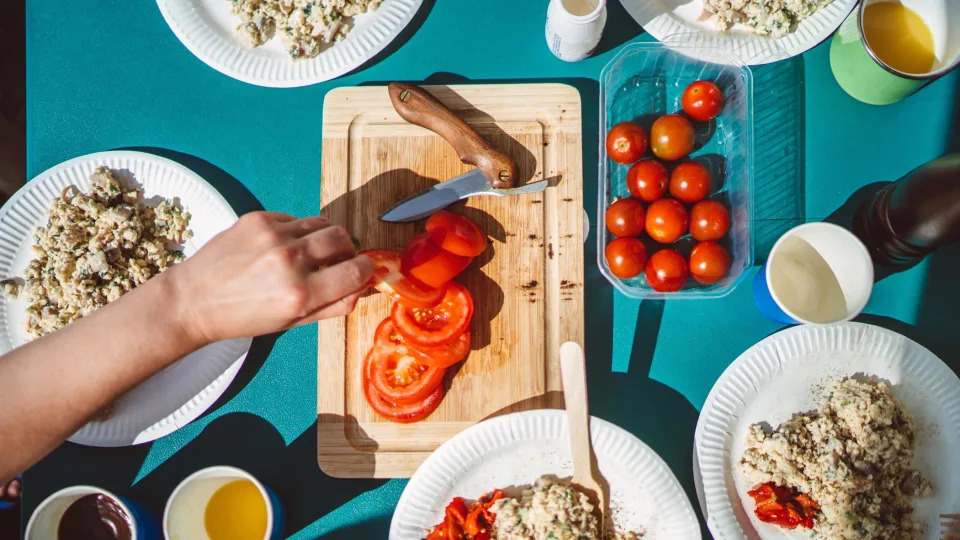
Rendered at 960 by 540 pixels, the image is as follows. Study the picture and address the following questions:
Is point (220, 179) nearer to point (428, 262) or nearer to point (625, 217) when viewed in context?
point (428, 262)

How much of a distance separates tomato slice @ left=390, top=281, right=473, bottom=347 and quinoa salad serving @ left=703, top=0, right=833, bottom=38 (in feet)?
3.22

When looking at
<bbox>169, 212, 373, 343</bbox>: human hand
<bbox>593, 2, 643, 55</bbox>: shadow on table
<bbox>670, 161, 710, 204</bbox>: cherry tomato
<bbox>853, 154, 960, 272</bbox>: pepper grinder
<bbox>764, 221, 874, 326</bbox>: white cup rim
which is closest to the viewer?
<bbox>169, 212, 373, 343</bbox>: human hand

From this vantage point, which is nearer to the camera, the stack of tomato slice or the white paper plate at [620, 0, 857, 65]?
the stack of tomato slice

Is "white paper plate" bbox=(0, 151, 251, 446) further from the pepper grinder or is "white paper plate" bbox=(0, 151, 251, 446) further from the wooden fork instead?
the wooden fork

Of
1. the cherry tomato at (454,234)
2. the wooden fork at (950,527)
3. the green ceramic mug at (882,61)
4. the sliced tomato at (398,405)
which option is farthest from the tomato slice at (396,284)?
the wooden fork at (950,527)

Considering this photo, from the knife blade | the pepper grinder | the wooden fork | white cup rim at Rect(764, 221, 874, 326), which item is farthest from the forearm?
the wooden fork

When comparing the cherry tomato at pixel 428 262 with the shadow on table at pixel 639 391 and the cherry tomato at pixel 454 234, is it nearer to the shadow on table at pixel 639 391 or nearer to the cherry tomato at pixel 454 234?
the cherry tomato at pixel 454 234

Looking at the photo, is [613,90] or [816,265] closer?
[816,265]

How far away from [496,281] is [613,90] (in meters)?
0.61

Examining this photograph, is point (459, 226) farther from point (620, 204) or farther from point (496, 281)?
point (620, 204)

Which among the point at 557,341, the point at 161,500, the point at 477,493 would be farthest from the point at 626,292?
the point at 161,500

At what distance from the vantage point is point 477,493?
163cm

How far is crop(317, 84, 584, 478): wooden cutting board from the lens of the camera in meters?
1.69

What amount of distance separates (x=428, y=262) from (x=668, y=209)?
2.04 ft
